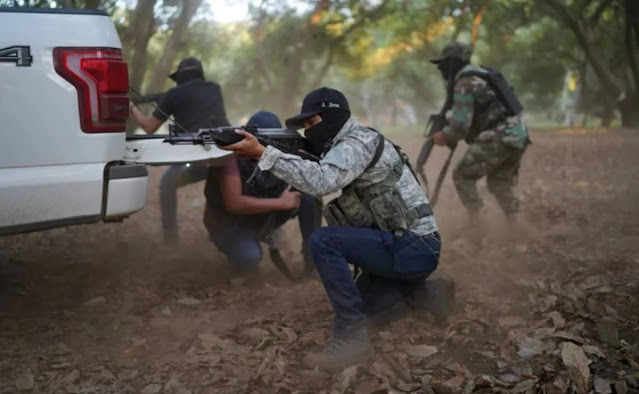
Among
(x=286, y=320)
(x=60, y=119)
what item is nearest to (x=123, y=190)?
(x=60, y=119)

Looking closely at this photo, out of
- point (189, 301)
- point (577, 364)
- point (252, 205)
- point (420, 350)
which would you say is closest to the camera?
point (577, 364)

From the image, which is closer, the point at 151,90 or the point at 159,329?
the point at 159,329

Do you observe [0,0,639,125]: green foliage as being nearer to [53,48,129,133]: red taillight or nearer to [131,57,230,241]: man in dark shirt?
[131,57,230,241]: man in dark shirt

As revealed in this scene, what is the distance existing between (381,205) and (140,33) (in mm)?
5231

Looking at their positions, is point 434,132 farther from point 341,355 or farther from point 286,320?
point 341,355

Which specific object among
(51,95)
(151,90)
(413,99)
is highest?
(51,95)

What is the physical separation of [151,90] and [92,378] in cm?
616

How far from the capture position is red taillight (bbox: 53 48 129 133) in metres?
3.11

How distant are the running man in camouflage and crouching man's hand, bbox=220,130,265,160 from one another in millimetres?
3069

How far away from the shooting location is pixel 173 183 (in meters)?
5.57

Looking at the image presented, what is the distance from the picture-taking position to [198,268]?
5.01 metres

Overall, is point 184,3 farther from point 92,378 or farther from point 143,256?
point 92,378

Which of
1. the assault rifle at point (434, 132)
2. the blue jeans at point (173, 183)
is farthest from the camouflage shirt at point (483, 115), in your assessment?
the blue jeans at point (173, 183)

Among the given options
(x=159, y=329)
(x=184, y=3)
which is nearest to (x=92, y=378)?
(x=159, y=329)
